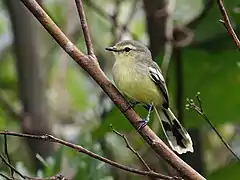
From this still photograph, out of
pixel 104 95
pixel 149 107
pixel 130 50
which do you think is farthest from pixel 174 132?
pixel 104 95

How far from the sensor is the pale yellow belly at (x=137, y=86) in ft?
5.42

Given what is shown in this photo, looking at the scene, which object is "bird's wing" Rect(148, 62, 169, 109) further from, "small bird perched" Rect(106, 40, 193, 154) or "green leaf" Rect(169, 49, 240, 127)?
"green leaf" Rect(169, 49, 240, 127)

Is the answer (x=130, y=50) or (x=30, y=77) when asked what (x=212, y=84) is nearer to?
(x=130, y=50)

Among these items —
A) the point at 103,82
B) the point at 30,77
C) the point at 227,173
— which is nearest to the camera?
the point at 103,82

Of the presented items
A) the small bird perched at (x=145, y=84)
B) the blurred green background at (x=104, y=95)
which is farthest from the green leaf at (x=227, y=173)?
the small bird perched at (x=145, y=84)

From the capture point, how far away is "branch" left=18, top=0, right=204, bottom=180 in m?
1.14

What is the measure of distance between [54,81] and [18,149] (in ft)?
1.32

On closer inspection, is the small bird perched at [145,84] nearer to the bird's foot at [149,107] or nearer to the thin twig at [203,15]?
the bird's foot at [149,107]

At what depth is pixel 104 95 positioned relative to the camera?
2.73m

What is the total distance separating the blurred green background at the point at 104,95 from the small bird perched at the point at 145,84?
96 mm

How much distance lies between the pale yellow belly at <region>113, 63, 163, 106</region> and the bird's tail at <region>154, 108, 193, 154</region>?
54mm

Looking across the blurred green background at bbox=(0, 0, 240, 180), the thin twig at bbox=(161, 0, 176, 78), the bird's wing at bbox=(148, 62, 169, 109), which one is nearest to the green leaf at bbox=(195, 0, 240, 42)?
the blurred green background at bbox=(0, 0, 240, 180)

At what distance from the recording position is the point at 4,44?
3.46 m

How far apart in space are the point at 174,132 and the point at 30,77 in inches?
36.0
